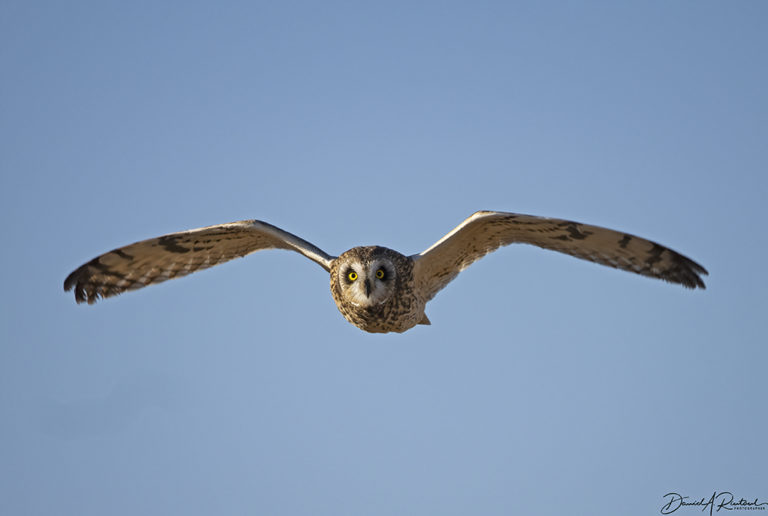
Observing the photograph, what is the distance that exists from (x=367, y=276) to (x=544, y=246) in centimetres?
209

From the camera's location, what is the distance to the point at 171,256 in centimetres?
1023

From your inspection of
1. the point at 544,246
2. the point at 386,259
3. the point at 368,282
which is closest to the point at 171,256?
the point at 368,282

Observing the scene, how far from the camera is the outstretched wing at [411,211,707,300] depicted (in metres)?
8.73

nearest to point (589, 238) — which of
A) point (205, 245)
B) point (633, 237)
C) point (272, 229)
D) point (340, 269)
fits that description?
point (633, 237)

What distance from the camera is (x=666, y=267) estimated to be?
8.78 metres

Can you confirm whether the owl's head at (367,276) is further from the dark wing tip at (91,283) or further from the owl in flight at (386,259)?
the dark wing tip at (91,283)

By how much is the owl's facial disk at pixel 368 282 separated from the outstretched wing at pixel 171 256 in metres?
0.63

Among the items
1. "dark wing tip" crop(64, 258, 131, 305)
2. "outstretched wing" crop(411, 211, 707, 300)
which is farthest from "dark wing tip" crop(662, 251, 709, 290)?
"dark wing tip" crop(64, 258, 131, 305)

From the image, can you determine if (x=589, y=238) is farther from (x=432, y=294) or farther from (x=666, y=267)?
(x=432, y=294)

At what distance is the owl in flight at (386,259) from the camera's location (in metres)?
8.88

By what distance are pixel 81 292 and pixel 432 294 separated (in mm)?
4176

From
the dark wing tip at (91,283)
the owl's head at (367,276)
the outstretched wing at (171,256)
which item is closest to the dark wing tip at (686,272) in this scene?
the owl's head at (367,276)

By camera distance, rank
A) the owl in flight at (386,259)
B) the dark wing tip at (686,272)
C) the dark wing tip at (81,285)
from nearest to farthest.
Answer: the dark wing tip at (686,272) → the owl in flight at (386,259) → the dark wing tip at (81,285)

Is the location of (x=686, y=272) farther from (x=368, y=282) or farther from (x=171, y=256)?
(x=171, y=256)
